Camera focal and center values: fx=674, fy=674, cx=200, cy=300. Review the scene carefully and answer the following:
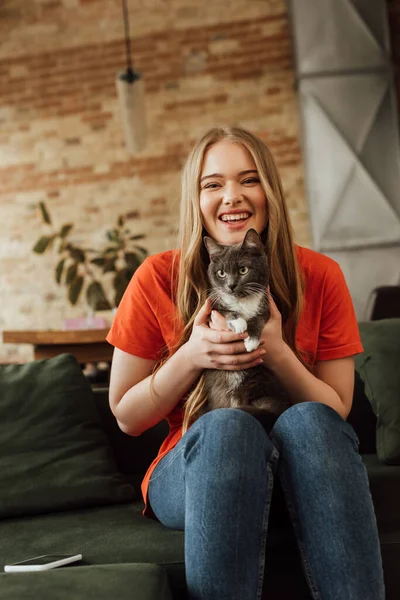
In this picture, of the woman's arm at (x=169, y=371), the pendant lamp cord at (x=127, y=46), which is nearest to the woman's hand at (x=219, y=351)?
the woman's arm at (x=169, y=371)

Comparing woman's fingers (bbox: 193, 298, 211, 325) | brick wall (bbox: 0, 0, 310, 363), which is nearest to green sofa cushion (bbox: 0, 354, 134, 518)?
woman's fingers (bbox: 193, 298, 211, 325)

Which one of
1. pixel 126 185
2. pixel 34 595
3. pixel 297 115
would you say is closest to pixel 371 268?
pixel 297 115

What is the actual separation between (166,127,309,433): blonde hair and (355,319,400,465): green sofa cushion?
1.70 ft

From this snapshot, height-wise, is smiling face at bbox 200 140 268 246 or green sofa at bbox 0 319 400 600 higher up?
smiling face at bbox 200 140 268 246

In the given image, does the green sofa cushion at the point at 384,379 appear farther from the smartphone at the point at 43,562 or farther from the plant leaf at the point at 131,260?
the plant leaf at the point at 131,260

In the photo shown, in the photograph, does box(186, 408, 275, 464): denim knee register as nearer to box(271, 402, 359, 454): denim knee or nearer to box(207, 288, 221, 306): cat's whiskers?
box(271, 402, 359, 454): denim knee

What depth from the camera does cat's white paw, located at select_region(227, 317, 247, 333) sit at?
158 cm

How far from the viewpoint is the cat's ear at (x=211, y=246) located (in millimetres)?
1707

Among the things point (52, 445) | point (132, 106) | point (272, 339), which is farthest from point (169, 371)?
point (132, 106)

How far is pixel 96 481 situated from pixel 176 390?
18.6 inches

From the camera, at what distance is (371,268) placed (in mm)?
5766

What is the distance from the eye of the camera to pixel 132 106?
5.39m

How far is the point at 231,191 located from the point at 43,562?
3.19 feet

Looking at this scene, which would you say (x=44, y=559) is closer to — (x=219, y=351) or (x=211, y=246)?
(x=219, y=351)
